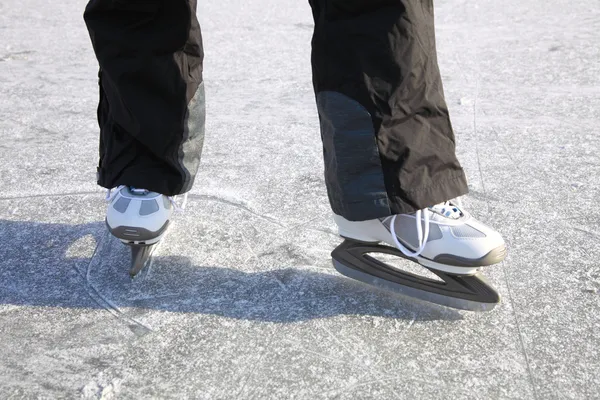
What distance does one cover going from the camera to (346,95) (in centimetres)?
147

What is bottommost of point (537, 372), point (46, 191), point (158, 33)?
point (46, 191)

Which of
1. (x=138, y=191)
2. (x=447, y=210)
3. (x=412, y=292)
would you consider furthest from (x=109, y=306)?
(x=447, y=210)

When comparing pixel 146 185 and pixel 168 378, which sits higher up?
pixel 146 185

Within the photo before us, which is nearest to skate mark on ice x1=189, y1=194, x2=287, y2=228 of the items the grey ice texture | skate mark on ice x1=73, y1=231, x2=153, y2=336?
the grey ice texture

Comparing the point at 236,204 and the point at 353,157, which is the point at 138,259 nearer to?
the point at 236,204

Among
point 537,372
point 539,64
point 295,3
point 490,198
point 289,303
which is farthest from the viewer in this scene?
point 295,3

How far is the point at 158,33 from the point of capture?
1.62m

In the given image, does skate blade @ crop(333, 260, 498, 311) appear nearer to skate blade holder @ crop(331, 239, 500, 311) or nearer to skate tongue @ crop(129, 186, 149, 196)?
skate blade holder @ crop(331, 239, 500, 311)

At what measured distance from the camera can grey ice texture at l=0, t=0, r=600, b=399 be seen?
138 centimetres

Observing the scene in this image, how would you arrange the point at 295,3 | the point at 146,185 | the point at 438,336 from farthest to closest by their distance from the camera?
the point at 295,3 → the point at 146,185 → the point at 438,336

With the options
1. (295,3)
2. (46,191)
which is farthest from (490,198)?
(295,3)

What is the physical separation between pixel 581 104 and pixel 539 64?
525 mm

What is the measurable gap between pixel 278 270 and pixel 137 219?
1.15 ft

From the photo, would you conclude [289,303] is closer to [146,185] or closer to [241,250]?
[241,250]
